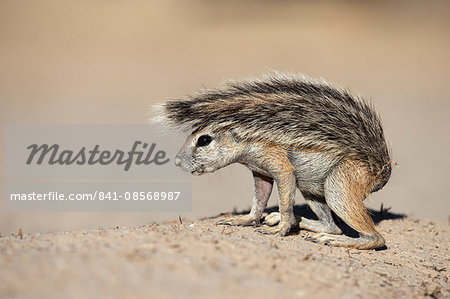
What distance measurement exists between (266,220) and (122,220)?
438 centimetres

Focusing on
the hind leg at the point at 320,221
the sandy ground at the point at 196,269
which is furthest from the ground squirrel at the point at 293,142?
the sandy ground at the point at 196,269

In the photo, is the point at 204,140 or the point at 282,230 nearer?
the point at 282,230

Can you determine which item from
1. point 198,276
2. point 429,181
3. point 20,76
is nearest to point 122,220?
point 198,276

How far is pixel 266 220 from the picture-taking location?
262 inches

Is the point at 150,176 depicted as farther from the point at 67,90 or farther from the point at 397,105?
the point at 397,105

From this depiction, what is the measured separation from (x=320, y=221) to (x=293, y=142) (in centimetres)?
130

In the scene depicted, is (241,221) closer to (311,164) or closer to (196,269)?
(311,164)

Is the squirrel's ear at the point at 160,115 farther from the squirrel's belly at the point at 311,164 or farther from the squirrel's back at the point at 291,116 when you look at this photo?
the squirrel's belly at the point at 311,164

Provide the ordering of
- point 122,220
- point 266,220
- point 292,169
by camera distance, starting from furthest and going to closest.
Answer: point 122,220 → point 266,220 → point 292,169

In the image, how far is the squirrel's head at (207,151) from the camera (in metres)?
6.23

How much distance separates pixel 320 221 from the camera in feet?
22.1

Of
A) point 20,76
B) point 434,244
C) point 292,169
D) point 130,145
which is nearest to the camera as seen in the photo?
point 292,169

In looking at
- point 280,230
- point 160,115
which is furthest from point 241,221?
point 160,115

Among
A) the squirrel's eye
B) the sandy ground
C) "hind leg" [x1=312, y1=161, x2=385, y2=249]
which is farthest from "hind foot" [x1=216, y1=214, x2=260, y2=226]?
the squirrel's eye
